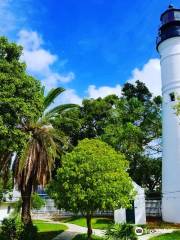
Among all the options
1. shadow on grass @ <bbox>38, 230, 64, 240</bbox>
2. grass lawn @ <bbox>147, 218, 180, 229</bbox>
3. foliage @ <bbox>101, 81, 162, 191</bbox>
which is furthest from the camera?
foliage @ <bbox>101, 81, 162, 191</bbox>

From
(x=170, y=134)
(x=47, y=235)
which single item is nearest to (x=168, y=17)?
(x=170, y=134)

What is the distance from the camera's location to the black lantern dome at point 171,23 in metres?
35.3

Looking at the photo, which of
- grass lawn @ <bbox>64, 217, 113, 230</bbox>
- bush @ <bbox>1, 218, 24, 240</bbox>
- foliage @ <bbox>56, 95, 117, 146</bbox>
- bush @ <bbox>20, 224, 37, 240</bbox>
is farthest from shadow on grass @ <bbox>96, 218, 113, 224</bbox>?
foliage @ <bbox>56, 95, 117, 146</bbox>

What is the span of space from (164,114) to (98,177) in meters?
12.1

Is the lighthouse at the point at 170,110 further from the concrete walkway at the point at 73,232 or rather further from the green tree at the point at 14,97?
the green tree at the point at 14,97

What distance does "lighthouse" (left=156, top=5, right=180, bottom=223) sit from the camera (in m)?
33.5

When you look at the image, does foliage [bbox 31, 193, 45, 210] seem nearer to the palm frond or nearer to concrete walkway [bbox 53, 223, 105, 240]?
concrete walkway [bbox 53, 223, 105, 240]

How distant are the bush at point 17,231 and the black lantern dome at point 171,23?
1879cm

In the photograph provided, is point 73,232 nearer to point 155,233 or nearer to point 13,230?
point 13,230

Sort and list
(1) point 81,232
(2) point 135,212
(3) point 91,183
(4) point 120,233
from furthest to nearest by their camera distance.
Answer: (2) point 135,212, (1) point 81,232, (3) point 91,183, (4) point 120,233

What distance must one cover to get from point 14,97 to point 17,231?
862 cm

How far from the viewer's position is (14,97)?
23.8 m

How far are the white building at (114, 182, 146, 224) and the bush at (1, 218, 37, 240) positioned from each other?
32.7ft

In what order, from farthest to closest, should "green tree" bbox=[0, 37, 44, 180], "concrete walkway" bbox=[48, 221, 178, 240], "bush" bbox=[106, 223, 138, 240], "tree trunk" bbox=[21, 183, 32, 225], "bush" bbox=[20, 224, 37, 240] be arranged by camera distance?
"concrete walkway" bbox=[48, 221, 178, 240] < "tree trunk" bbox=[21, 183, 32, 225] < "bush" bbox=[20, 224, 37, 240] < "bush" bbox=[106, 223, 138, 240] < "green tree" bbox=[0, 37, 44, 180]
